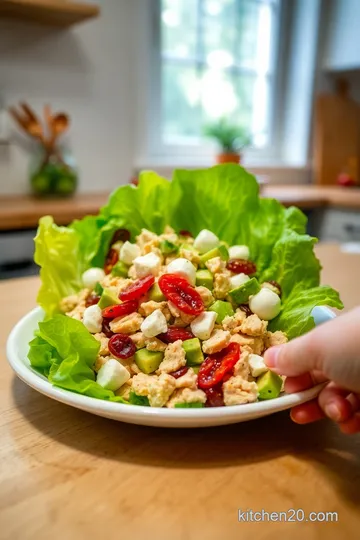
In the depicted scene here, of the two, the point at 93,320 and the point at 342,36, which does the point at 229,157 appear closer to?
the point at 342,36

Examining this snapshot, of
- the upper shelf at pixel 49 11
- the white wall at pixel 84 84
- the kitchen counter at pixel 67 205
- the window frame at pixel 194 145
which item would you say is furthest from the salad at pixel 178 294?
the window frame at pixel 194 145

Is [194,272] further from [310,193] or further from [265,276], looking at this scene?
[310,193]

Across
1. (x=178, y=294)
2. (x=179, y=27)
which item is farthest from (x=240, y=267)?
(x=179, y=27)

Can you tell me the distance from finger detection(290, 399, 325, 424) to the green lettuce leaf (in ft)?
0.69

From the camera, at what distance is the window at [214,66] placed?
318cm

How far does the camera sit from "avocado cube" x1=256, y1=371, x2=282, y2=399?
0.62 m

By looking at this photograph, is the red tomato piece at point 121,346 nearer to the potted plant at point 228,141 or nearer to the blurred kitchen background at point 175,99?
the blurred kitchen background at point 175,99

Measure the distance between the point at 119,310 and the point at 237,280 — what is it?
7.4 inches

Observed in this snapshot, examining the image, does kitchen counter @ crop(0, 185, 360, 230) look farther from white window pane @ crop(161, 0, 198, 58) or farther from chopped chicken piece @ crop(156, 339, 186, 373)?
chopped chicken piece @ crop(156, 339, 186, 373)

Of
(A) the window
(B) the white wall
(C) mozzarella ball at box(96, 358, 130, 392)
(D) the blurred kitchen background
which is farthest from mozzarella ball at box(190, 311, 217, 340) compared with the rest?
(A) the window

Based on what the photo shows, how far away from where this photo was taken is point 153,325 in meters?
0.68

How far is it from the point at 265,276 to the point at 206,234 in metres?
0.13

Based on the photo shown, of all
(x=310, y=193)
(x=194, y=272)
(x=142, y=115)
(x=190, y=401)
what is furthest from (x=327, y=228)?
(x=190, y=401)

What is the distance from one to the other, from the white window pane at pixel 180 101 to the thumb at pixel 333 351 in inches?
114
